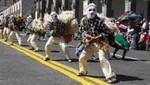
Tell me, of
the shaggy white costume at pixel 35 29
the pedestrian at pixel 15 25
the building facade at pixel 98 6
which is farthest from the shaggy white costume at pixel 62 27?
the pedestrian at pixel 15 25

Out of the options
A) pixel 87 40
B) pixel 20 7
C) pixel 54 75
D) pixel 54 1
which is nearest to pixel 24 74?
pixel 54 75

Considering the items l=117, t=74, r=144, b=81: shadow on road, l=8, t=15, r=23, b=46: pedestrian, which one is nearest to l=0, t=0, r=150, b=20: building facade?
l=8, t=15, r=23, b=46: pedestrian

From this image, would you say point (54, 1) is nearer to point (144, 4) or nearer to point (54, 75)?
point (144, 4)

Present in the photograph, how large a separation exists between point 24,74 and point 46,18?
431cm

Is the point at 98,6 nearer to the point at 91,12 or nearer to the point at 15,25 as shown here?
the point at 15,25

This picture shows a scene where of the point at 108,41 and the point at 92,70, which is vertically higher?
the point at 108,41

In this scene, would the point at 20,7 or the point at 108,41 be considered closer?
the point at 108,41

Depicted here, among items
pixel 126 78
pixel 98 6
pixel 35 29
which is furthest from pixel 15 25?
pixel 98 6

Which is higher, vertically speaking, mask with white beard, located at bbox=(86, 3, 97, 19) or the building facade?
the building facade

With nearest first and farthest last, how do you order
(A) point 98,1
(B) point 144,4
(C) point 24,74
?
(C) point 24,74, (B) point 144,4, (A) point 98,1

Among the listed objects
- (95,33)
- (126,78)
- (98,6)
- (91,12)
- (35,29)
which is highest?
(98,6)

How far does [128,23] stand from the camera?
2517 centimetres

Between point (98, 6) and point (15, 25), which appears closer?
point (15, 25)

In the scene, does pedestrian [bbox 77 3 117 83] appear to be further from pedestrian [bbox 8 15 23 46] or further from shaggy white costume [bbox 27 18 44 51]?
pedestrian [bbox 8 15 23 46]
